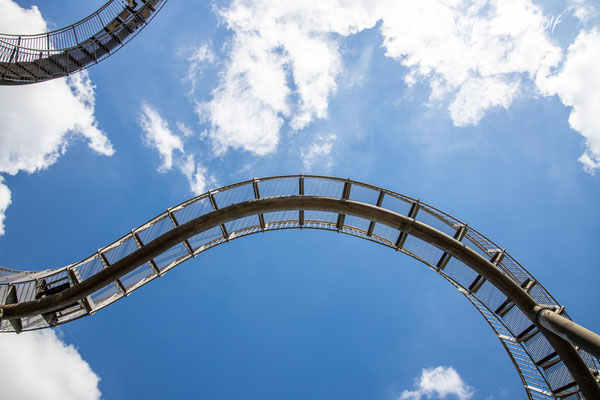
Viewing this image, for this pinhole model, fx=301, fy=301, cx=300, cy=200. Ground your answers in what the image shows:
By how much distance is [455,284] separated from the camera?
1307cm

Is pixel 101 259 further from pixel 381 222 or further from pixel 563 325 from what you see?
pixel 563 325

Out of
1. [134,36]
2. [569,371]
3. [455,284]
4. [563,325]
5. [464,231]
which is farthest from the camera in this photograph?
[134,36]

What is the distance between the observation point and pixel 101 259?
12.6m

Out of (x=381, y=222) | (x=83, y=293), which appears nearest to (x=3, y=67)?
(x=83, y=293)

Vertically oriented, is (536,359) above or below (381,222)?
below

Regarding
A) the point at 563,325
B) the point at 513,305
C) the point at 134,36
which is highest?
the point at 134,36

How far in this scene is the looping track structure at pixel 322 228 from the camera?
1154 cm

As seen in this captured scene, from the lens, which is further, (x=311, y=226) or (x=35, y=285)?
(x=311, y=226)

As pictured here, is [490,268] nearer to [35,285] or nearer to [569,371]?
[569,371]

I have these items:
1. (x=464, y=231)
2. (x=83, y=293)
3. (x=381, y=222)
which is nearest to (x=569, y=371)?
(x=464, y=231)

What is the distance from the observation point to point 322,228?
43.8 ft

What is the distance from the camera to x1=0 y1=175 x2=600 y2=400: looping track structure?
1154 cm

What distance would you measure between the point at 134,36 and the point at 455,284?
839 inches

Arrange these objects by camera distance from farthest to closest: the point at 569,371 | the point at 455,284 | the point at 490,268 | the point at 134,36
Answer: the point at 134,36, the point at 455,284, the point at 490,268, the point at 569,371
